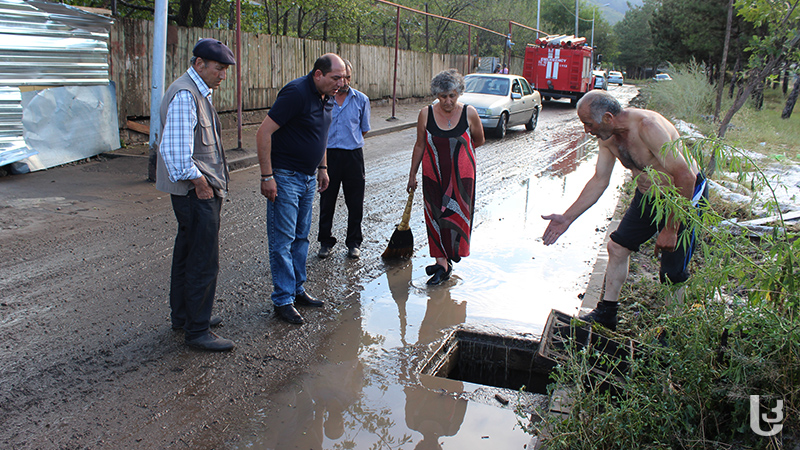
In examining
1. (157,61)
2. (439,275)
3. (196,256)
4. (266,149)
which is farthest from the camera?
(157,61)

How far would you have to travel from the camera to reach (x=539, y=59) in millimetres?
25875

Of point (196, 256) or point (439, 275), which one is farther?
point (439, 275)

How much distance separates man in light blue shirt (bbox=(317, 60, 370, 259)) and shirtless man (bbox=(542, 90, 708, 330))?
2297mm

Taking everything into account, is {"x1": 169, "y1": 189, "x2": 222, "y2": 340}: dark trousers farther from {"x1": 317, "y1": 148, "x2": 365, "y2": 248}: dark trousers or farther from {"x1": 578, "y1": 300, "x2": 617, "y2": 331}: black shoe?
{"x1": 578, "y1": 300, "x2": 617, "y2": 331}: black shoe

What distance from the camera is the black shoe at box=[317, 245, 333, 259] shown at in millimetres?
5762

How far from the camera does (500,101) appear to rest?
15117 mm

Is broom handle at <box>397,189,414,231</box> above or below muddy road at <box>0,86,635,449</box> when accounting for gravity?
above

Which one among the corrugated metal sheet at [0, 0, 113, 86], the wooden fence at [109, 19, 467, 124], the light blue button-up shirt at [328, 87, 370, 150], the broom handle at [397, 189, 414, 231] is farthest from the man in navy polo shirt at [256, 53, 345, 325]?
the wooden fence at [109, 19, 467, 124]

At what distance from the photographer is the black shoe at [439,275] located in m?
5.27

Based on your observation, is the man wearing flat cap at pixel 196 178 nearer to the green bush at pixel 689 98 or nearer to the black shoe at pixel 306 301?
the black shoe at pixel 306 301

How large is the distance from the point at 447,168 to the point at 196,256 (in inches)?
90.0

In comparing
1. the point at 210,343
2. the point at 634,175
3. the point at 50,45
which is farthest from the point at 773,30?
the point at 50,45

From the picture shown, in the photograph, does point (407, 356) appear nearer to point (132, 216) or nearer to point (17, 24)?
point (132, 216)

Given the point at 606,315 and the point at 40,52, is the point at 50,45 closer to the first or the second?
the point at 40,52
